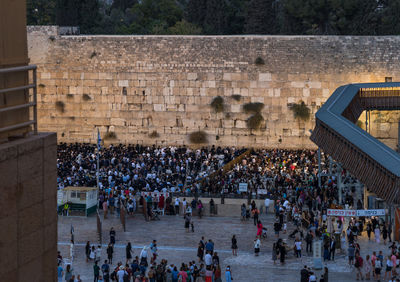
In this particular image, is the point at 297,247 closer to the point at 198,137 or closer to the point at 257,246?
the point at 257,246

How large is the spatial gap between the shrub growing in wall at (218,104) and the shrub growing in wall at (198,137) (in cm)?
125

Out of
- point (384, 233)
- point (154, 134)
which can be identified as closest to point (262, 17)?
point (154, 134)

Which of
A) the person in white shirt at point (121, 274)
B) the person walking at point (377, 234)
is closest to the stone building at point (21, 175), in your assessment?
the person in white shirt at point (121, 274)

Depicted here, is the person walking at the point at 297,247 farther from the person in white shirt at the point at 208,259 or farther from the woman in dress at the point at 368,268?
the person in white shirt at the point at 208,259

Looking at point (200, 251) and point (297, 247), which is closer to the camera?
point (200, 251)

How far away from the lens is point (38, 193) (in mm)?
7238

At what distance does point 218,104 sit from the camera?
3578cm

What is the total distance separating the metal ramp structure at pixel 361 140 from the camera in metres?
19.2

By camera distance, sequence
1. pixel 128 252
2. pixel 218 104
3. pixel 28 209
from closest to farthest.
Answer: pixel 28 209 < pixel 128 252 < pixel 218 104

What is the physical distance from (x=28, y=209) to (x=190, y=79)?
1147 inches

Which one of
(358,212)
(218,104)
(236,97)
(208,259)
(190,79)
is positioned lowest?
(208,259)

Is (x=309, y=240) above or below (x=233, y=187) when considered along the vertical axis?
below

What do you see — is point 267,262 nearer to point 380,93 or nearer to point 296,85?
point 380,93

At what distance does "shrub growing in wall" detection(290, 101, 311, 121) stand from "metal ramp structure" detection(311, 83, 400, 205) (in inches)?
154
